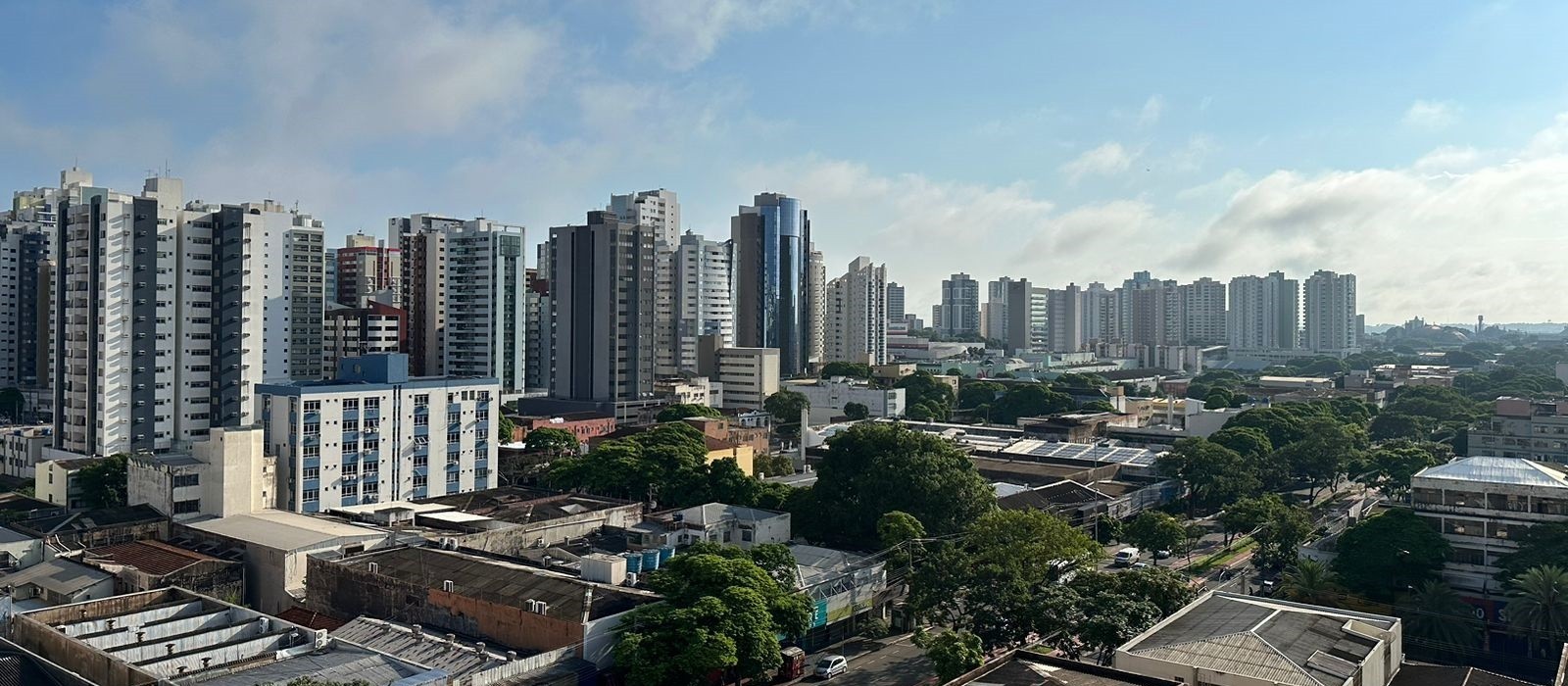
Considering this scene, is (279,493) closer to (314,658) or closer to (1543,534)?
(314,658)

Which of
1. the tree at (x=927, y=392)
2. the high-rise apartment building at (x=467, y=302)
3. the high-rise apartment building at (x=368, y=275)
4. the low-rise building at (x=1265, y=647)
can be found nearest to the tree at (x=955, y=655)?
the low-rise building at (x=1265, y=647)

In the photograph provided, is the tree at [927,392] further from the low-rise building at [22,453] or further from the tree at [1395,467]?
the low-rise building at [22,453]

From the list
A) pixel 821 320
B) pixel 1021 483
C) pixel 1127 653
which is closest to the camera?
pixel 1127 653

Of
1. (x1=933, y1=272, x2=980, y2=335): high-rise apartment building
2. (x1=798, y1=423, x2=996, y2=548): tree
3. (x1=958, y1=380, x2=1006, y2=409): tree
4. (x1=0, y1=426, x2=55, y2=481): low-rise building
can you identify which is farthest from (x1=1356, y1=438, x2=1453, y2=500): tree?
(x1=933, y1=272, x2=980, y2=335): high-rise apartment building

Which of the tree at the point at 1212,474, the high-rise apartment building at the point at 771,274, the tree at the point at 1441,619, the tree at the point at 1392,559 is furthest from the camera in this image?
the high-rise apartment building at the point at 771,274

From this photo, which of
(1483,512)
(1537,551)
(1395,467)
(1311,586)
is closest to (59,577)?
(1311,586)

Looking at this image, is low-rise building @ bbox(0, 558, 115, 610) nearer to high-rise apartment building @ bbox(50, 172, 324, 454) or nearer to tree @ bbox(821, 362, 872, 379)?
high-rise apartment building @ bbox(50, 172, 324, 454)

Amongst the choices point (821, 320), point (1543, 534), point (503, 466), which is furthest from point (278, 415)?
point (821, 320)
